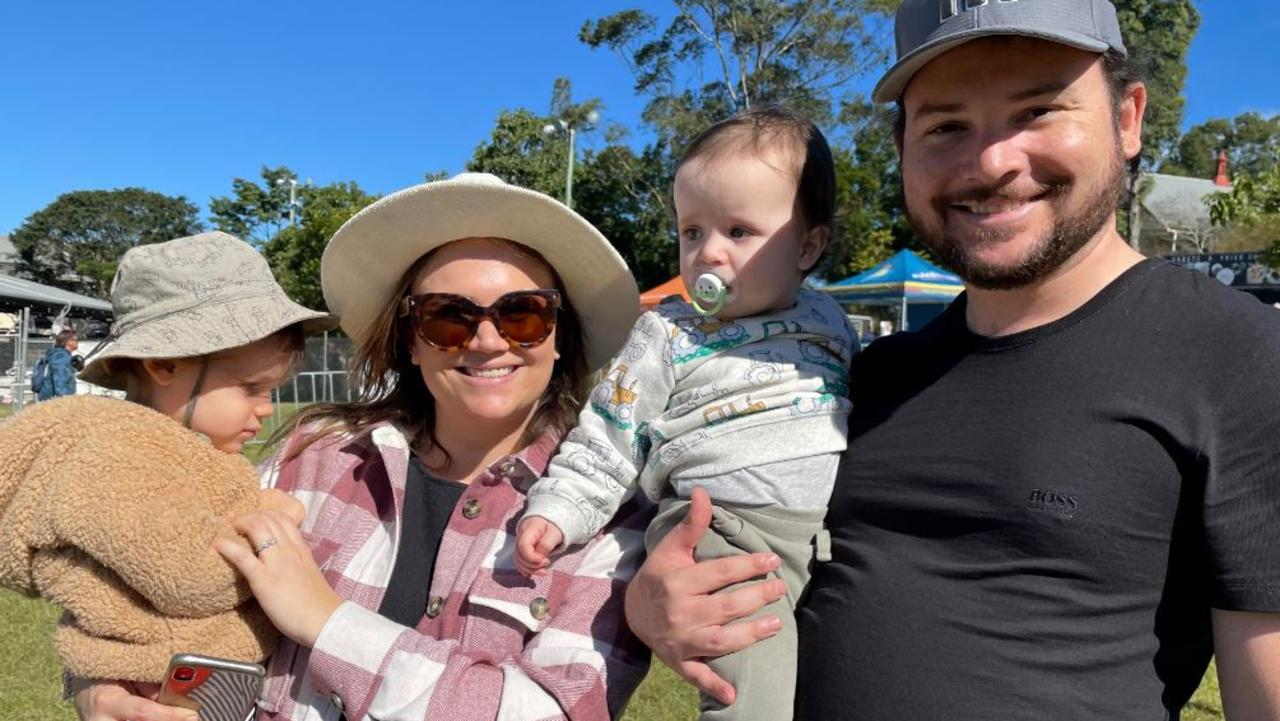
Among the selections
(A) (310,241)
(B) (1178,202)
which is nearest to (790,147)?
(A) (310,241)

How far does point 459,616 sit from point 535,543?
252 mm

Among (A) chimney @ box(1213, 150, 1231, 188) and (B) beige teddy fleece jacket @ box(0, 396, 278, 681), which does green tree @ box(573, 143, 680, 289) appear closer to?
(B) beige teddy fleece jacket @ box(0, 396, 278, 681)

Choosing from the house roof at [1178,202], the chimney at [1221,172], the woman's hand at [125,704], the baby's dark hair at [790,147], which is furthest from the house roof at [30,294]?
the chimney at [1221,172]

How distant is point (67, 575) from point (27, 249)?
98157 millimetres

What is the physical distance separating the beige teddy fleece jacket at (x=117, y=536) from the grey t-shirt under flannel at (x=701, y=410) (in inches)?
27.8

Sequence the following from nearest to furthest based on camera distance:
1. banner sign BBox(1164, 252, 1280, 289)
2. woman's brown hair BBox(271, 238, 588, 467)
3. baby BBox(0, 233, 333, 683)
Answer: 1. baby BBox(0, 233, 333, 683)
2. woman's brown hair BBox(271, 238, 588, 467)
3. banner sign BBox(1164, 252, 1280, 289)

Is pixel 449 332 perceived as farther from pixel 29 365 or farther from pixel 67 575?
pixel 29 365

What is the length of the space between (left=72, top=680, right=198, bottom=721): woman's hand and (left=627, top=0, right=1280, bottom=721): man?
979 mm

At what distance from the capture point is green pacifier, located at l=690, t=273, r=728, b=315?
2.22 metres

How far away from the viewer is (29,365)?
26.8 meters

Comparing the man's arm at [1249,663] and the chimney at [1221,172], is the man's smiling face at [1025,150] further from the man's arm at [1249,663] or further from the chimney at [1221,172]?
the chimney at [1221,172]

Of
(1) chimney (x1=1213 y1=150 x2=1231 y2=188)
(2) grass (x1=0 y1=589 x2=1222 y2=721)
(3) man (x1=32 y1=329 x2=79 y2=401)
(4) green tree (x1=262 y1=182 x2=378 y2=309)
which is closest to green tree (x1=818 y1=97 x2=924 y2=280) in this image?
(4) green tree (x1=262 y1=182 x2=378 y2=309)

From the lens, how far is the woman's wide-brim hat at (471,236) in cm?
232

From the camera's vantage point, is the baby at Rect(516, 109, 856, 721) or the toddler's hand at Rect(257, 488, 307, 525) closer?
the baby at Rect(516, 109, 856, 721)
